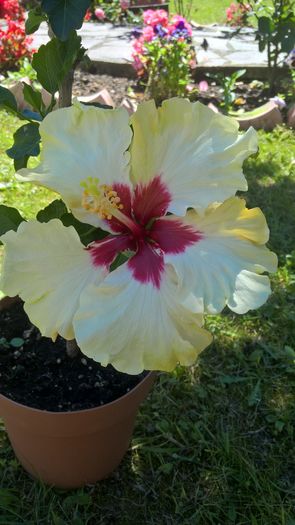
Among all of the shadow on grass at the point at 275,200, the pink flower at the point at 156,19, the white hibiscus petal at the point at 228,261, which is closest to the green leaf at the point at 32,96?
the white hibiscus petal at the point at 228,261

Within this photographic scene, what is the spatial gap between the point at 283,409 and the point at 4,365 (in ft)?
3.80

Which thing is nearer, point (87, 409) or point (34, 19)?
point (34, 19)

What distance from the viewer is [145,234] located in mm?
1297

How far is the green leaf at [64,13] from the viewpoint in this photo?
1.20 m

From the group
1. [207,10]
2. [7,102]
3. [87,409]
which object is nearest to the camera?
[7,102]

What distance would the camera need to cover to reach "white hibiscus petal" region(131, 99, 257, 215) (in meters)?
1.14

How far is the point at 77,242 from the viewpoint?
118 cm

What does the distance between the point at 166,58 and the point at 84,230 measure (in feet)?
11.8

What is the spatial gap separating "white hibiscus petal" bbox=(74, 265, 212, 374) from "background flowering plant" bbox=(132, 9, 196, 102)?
12.2ft

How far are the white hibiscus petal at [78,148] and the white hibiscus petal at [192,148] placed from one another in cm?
4

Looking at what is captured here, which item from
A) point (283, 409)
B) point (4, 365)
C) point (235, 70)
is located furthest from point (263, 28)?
point (4, 365)

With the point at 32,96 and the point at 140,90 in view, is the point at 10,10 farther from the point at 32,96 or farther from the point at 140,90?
the point at 32,96

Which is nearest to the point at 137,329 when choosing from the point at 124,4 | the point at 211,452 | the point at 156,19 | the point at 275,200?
Result: the point at 211,452

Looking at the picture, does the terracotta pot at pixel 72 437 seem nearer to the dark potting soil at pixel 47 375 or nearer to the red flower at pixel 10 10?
the dark potting soil at pixel 47 375
